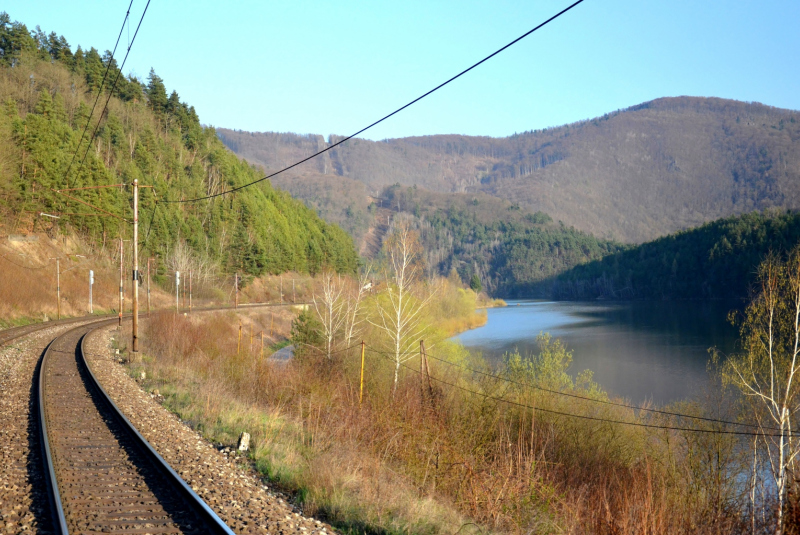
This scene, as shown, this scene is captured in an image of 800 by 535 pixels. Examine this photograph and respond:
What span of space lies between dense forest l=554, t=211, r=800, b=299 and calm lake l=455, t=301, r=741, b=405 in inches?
1226

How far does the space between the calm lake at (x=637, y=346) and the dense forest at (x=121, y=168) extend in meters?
36.2

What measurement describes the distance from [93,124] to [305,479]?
264 feet

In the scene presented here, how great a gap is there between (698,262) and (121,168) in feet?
430

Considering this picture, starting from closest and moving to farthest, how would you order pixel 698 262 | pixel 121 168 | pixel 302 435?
pixel 302 435 → pixel 121 168 → pixel 698 262

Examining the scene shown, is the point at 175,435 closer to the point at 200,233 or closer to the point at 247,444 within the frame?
the point at 247,444

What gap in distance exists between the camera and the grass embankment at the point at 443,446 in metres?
9.29

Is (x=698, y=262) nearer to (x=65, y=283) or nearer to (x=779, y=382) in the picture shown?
(x=779, y=382)

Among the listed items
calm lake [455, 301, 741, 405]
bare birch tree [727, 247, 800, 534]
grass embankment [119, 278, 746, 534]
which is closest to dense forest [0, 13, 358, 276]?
grass embankment [119, 278, 746, 534]

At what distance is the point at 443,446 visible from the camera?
535 inches

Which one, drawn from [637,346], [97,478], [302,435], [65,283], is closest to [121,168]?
[65,283]

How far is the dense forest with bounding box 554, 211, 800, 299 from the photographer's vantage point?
396 ft

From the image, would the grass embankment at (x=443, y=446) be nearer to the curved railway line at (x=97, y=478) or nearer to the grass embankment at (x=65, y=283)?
the curved railway line at (x=97, y=478)

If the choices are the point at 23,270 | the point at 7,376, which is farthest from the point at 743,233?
the point at 7,376

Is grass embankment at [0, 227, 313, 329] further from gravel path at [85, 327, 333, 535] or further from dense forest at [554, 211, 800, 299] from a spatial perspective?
dense forest at [554, 211, 800, 299]
